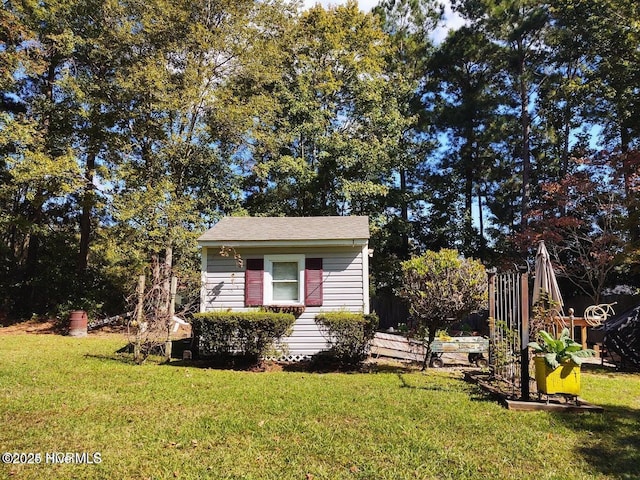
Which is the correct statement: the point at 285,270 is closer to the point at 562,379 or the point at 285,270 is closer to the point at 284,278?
the point at 284,278

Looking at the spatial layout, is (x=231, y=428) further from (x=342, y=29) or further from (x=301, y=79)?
(x=342, y=29)

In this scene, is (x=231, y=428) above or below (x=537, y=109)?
below

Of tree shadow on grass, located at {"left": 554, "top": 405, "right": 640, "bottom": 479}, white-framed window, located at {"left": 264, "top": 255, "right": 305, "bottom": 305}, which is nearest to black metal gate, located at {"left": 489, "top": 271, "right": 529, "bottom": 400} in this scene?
tree shadow on grass, located at {"left": 554, "top": 405, "right": 640, "bottom": 479}

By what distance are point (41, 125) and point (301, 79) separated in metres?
10.6

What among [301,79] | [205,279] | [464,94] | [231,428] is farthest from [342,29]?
[231,428]

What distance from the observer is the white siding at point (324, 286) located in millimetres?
10172

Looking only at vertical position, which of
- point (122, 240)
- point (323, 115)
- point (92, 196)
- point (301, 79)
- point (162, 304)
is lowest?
point (162, 304)

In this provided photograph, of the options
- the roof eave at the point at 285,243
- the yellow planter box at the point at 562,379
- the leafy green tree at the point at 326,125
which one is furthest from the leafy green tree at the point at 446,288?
the leafy green tree at the point at 326,125

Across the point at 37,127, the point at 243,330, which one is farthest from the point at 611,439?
the point at 37,127

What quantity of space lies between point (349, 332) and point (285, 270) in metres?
2.45

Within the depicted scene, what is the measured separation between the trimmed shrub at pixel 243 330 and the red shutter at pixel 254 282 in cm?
138

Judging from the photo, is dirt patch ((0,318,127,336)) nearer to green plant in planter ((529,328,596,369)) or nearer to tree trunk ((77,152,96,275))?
tree trunk ((77,152,96,275))

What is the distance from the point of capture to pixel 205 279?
33.6ft

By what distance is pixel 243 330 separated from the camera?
8.50m
